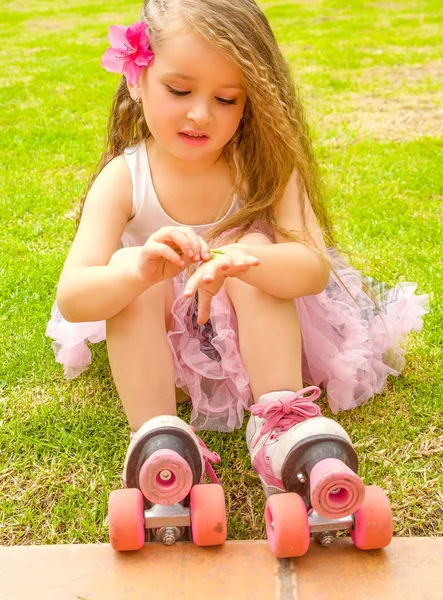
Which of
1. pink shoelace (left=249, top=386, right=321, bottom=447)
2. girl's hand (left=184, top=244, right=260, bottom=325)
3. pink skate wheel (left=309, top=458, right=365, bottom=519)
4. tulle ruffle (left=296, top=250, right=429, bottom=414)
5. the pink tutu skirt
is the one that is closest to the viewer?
pink skate wheel (left=309, top=458, right=365, bottom=519)

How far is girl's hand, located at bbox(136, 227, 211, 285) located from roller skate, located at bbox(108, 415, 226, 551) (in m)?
0.28

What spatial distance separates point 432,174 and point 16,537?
2.55m

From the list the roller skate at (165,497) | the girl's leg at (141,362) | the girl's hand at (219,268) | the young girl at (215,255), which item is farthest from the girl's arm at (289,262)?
the roller skate at (165,497)

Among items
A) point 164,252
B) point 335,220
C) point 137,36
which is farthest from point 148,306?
point 335,220

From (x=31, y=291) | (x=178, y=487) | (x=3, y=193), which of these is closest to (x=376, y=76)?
(x=3, y=193)

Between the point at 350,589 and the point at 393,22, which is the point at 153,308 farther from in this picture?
the point at 393,22

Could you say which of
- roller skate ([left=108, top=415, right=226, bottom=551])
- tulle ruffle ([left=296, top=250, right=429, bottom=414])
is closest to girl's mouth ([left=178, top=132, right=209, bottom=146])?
tulle ruffle ([left=296, top=250, right=429, bottom=414])

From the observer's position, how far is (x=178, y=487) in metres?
1.32

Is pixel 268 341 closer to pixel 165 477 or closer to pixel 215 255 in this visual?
pixel 215 255

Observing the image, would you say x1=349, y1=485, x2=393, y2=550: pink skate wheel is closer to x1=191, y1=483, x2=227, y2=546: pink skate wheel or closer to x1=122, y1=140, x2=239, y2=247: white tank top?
x1=191, y1=483, x2=227, y2=546: pink skate wheel

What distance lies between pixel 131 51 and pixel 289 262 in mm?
567

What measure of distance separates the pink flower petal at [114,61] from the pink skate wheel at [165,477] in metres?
0.84

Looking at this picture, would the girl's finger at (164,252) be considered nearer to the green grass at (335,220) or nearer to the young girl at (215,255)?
the young girl at (215,255)

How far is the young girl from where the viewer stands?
1.54 meters
